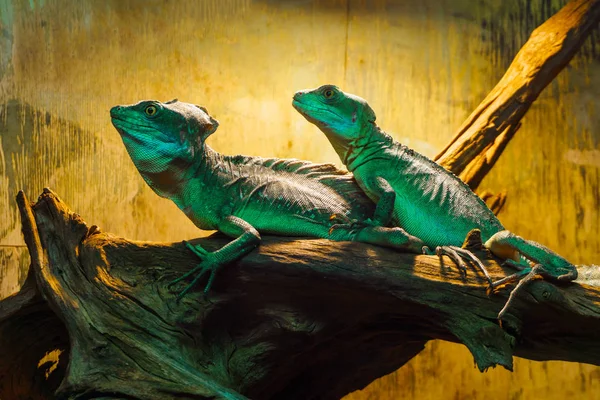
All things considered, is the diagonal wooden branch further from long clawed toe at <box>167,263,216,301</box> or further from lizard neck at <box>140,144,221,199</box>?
long clawed toe at <box>167,263,216,301</box>

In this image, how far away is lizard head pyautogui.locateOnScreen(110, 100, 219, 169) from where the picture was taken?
3389 millimetres

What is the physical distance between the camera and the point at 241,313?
11.3ft

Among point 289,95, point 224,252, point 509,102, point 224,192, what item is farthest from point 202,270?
point 509,102

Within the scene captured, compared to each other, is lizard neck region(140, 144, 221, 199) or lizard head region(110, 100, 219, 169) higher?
lizard head region(110, 100, 219, 169)

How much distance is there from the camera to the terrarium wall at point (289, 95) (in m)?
4.73

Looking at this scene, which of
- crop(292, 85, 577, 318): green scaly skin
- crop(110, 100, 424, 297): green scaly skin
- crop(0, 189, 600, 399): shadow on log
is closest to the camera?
crop(0, 189, 600, 399): shadow on log

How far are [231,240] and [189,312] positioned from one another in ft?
1.59

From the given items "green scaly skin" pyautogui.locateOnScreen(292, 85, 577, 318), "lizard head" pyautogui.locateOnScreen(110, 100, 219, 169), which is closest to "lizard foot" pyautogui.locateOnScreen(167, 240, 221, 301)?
"lizard head" pyautogui.locateOnScreen(110, 100, 219, 169)

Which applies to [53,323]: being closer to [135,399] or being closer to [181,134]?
[135,399]

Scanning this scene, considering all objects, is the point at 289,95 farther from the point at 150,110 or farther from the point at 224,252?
the point at 224,252

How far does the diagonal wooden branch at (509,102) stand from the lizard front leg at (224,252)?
1892 mm

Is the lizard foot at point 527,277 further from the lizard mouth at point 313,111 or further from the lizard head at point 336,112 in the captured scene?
the lizard mouth at point 313,111

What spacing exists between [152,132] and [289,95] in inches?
69.2

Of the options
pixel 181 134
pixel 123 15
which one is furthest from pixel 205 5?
pixel 181 134
